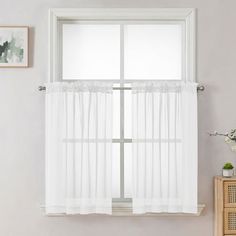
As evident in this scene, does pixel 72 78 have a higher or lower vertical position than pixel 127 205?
higher

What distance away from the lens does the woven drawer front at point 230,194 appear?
138 inches

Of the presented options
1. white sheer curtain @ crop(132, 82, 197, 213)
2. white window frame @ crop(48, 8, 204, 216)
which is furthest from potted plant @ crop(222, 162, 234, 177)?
white window frame @ crop(48, 8, 204, 216)

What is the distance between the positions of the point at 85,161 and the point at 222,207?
38.9 inches

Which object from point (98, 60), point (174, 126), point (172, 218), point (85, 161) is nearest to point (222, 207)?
point (172, 218)

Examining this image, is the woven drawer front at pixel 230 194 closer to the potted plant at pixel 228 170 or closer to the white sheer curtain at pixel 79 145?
the potted plant at pixel 228 170

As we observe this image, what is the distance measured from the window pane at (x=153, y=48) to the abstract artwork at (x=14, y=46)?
74cm

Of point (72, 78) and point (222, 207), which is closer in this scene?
point (222, 207)

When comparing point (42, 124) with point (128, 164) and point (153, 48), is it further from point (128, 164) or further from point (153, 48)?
point (153, 48)

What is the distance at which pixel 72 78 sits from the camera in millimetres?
3850

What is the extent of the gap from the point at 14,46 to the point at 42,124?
595 millimetres

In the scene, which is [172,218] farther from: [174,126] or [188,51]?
[188,51]

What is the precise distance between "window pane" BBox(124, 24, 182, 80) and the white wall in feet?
0.59

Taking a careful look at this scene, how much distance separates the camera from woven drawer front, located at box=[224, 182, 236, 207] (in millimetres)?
3510

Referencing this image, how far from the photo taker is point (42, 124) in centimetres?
373
